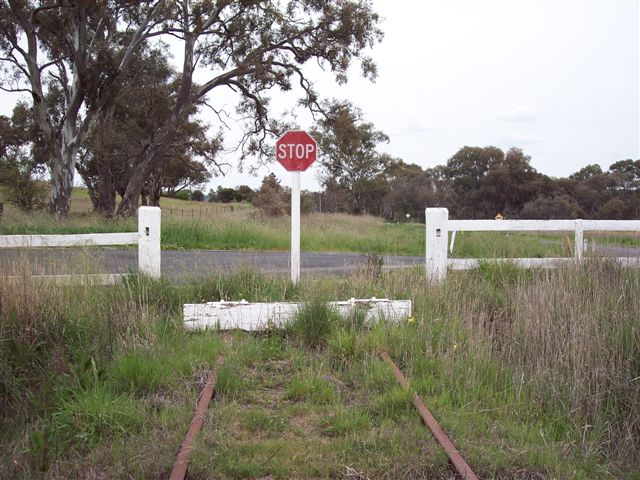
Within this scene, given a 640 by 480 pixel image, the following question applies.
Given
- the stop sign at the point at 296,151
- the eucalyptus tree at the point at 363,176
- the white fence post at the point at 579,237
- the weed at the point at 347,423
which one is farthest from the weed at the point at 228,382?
the eucalyptus tree at the point at 363,176

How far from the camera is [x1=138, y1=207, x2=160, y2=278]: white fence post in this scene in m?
6.93

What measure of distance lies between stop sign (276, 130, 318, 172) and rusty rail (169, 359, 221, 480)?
140 inches

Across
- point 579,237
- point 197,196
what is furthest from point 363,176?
point 579,237

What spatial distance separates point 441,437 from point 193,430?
5.28ft

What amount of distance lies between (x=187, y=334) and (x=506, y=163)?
60684 millimetres

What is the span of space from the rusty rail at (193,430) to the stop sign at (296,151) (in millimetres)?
3559

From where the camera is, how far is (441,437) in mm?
3670

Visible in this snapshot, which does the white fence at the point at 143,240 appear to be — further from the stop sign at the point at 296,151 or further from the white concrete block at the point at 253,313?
the stop sign at the point at 296,151

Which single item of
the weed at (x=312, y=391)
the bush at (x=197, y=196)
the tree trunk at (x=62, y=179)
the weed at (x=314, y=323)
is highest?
the bush at (x=197, y=196)

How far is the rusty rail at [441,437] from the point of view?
329 cm

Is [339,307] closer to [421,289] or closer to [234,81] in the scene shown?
[421,289]

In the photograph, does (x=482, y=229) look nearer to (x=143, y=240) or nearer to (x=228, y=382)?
(x=143, y=240)

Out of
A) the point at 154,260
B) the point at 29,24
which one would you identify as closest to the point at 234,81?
the point at 29,24

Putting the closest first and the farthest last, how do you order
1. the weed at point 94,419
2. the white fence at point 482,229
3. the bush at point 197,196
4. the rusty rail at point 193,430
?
the rusty rail at point 193,430 < the weed at point 94,419 < the white fence at point 482,229 < the bush at point 197,196
